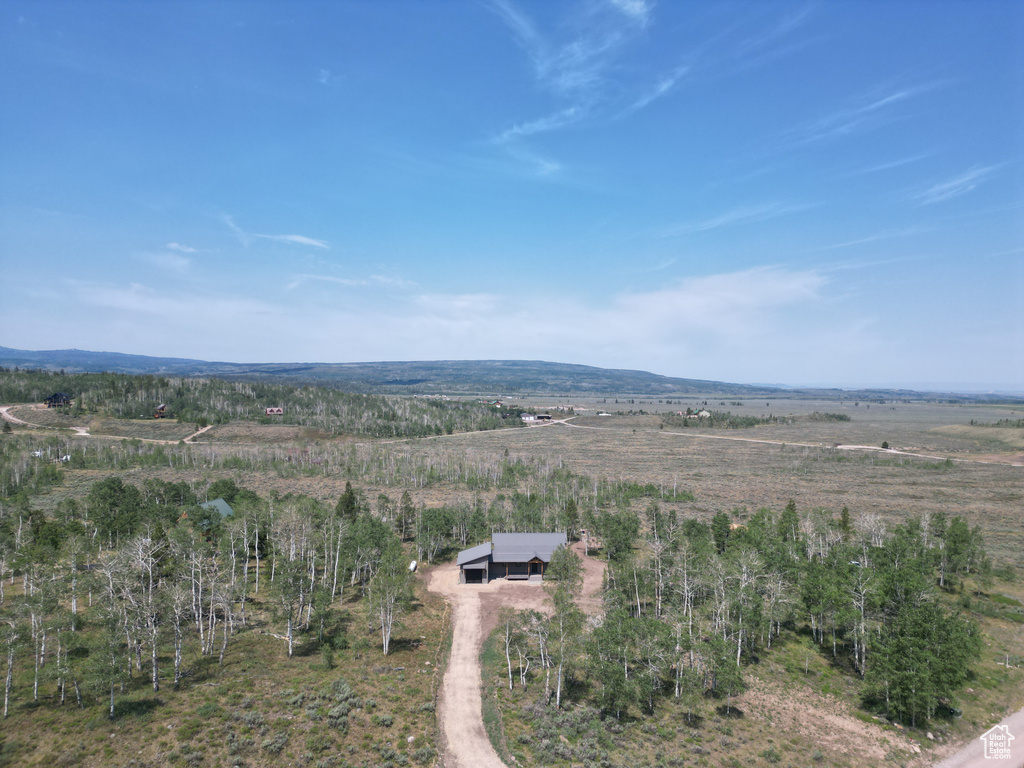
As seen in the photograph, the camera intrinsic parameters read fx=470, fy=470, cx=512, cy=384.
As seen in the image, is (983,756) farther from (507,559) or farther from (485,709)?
(507,559)

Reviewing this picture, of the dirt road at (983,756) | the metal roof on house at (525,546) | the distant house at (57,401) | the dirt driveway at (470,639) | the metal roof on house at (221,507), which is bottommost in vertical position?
the dirt driveway at (470,639)

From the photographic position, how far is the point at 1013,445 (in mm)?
149875

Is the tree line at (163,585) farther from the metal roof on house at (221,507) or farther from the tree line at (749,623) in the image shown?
the tree line at (749,623)

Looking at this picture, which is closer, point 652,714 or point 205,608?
point 652,714

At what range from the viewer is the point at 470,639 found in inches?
1535

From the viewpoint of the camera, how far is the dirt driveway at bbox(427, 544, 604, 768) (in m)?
26.1

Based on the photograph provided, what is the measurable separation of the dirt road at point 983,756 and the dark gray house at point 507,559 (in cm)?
3183

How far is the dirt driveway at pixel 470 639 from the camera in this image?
85.8 feet

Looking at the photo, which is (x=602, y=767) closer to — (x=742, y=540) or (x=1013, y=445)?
(x=742, y=540)

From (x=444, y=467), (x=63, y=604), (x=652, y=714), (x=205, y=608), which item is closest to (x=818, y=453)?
(x=444, y=467)

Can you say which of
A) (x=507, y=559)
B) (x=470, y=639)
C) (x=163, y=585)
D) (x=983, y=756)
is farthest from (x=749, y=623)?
(x=163, y=585)

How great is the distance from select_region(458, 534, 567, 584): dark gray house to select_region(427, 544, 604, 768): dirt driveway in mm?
1144

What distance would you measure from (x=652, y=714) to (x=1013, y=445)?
192703 millimetres

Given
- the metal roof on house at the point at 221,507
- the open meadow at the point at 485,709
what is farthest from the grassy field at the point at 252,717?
the metal roof on house at the point at 221,507
